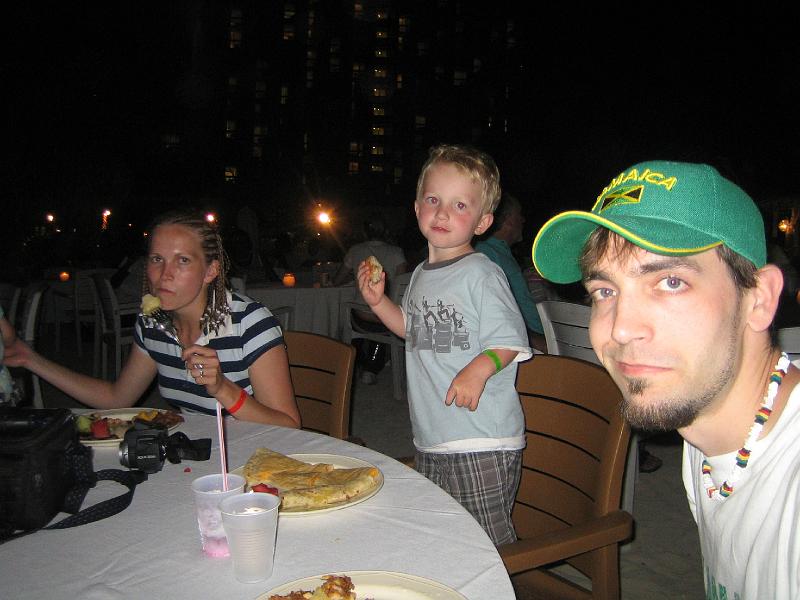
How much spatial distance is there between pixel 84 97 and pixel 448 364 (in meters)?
23.4

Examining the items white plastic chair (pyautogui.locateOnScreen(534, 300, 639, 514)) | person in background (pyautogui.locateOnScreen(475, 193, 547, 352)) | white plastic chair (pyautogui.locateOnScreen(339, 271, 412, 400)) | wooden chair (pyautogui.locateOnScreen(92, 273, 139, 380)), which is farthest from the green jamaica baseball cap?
wooden chair (pyautogui.locateOnScreen(92, 273, 139, 380))

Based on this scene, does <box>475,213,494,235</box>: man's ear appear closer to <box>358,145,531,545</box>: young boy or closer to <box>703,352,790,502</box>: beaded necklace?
<box>358,145,531,545</box>: young boy

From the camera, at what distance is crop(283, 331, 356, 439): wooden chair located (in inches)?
97.3

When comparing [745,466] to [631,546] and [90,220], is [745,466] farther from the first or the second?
[90,220]

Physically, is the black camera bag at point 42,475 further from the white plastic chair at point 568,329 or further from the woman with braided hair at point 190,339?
the white plastic chair at point 568,329

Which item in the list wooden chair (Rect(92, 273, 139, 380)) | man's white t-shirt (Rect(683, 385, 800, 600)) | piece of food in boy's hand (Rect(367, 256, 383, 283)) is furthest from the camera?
wooden chair (Rect(92, 273, 139, 380))

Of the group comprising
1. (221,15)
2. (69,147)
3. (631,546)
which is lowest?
(631,546)

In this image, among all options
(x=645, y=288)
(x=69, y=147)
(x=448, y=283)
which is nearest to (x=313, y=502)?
(x=645, y=288)

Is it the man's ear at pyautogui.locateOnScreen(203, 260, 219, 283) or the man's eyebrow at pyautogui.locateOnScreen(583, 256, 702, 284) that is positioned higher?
the man's eyebrow at pyautogui.locateOnScreen(583, 256, 702, 284)

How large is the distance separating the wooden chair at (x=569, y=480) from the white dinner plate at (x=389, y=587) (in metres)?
0.36

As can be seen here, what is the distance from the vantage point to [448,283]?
8.01ft

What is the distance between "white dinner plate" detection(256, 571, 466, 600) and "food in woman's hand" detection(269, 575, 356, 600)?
0.05 feet

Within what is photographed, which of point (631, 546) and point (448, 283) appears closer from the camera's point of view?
point (448, 283)

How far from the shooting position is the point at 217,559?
1249mm
